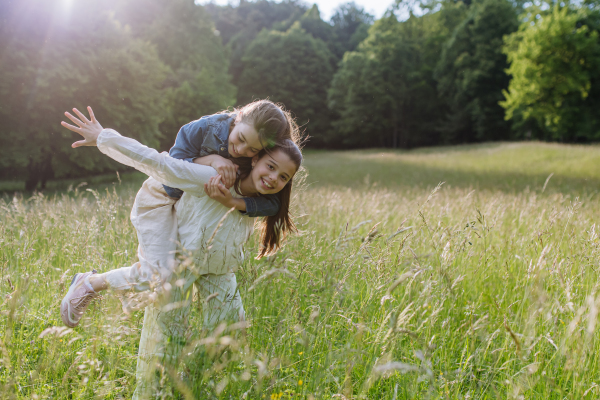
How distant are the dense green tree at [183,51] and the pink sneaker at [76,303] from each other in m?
19.3

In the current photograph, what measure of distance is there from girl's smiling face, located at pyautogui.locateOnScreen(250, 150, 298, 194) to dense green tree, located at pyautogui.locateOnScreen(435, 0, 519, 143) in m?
41.0

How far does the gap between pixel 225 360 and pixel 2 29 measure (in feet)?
41.6

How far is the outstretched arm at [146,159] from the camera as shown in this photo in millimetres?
1866

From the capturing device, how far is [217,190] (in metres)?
1.95

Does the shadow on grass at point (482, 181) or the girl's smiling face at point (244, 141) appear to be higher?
the girl's smiling face at point (244, 141)

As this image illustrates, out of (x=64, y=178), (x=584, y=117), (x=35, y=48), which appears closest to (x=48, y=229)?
(x=35, y=48)

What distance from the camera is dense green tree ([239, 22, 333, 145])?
1735 inches

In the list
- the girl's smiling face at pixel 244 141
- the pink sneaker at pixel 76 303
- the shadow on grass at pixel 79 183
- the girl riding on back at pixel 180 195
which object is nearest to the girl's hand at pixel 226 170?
the girl riding on back at pixel 180 195

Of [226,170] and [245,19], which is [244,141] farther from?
[245,19]

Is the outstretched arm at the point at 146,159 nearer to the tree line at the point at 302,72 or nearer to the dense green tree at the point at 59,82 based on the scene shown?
the tree line at the point at 302,72

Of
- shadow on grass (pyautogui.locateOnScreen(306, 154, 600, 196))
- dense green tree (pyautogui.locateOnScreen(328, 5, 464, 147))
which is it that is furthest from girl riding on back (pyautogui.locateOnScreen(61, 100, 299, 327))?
dense green tree (pyautogui.locateOnScreen(328, 5, 464, 147))

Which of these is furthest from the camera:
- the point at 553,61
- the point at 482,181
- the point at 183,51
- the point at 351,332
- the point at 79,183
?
the point at 183,51

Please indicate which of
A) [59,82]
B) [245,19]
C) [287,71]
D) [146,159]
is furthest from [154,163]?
[245,19]

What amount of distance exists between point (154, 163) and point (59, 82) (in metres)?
11.2
